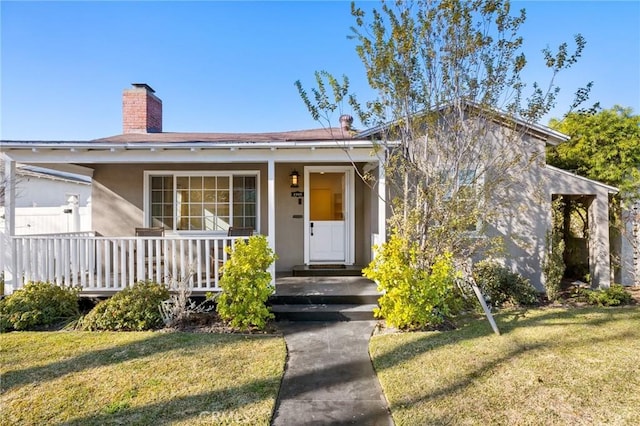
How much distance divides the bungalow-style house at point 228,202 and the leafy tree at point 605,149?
1062 mm

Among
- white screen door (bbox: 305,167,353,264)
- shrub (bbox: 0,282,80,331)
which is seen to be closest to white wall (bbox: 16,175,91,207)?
shrub (bbox: 0,282,80,331)

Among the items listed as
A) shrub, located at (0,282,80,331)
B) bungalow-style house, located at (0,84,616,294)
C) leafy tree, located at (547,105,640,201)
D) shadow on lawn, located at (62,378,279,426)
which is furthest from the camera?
leafy tree, located at (547,105,640,201)

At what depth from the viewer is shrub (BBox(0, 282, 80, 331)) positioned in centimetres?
545

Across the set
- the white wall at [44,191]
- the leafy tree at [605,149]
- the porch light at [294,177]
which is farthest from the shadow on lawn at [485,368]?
the white wall at [44,191]

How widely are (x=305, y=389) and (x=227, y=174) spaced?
6135 mm

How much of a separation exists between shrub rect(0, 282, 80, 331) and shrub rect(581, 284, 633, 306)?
32.5ft

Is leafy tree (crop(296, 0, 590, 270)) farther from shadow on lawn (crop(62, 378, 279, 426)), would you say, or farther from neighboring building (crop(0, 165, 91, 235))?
neighboring building (crop(0, 165, 91, 235))

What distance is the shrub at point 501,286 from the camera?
667 centimetres

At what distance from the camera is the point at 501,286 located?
6.80 m

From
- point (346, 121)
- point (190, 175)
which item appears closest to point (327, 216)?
point (346, 121)

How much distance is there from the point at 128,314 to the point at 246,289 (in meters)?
2.06

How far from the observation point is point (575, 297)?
7.20 meters

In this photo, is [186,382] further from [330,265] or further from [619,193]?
[619,193]

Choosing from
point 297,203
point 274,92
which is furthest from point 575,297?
point 274,92
